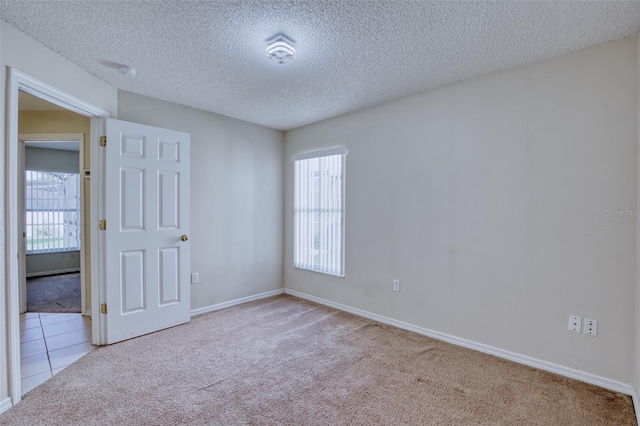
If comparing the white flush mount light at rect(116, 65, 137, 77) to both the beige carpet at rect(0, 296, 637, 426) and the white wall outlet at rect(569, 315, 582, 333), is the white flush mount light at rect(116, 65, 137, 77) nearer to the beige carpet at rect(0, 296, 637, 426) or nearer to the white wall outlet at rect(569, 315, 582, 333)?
the beige carpet at rect(0, 296, 637, 426)

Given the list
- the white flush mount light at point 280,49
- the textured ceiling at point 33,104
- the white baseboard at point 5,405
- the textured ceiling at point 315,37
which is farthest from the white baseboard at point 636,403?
the textured ceiling at point 33,104

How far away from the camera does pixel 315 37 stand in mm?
2115

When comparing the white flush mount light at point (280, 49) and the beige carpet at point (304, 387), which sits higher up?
the white flush mount light at point (280, 49)

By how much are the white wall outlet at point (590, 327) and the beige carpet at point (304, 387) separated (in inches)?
14.3

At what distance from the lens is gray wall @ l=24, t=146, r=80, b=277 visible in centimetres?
574

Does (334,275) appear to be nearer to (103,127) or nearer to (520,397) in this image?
(520,397)

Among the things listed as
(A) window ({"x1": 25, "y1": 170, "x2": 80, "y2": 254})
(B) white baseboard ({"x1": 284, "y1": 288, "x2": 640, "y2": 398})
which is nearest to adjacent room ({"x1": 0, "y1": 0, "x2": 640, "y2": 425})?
(B) white baseboard ({"x1": 284, "y1": 288, "x2": 640, "y2": 398})

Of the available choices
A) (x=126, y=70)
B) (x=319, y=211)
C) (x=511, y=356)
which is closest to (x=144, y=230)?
(x=126, y=70)

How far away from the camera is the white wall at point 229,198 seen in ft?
11.8

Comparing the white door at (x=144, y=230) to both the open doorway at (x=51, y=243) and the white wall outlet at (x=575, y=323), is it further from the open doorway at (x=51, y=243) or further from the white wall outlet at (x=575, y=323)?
the white wall outlet at (x=575, y=323)

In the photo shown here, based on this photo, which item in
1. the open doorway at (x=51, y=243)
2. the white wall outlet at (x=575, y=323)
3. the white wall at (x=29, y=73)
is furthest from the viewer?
the open doorway at (x=51, y=243)

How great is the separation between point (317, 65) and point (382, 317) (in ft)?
8.63

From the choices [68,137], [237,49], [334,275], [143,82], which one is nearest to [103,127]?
[143,82]

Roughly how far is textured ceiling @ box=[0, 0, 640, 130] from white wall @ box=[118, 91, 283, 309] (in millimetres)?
551
